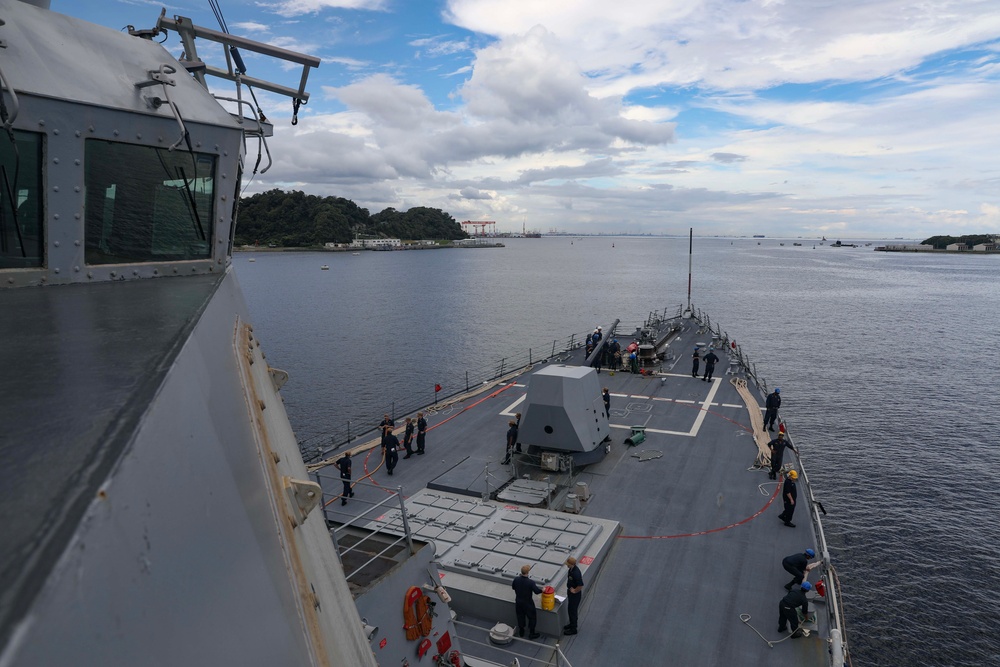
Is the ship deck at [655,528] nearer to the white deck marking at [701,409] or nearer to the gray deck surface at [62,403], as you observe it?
the white deck marking at [701,409]

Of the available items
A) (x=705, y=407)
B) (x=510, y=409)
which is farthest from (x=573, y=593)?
(x=705, y=407)

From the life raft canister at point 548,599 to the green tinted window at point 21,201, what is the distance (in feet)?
24.8

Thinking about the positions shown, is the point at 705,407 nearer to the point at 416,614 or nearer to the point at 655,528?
the point at 655,528

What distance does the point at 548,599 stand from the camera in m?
9.39

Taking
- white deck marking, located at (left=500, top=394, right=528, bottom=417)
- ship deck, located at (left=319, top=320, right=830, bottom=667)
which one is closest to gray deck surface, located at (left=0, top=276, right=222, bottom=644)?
ship deck, located at (left=319, top=320, right=830, bottom=667)

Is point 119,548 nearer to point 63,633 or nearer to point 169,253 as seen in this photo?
point 63,633

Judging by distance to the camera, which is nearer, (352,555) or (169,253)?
(169,253)

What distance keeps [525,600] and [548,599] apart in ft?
1.15

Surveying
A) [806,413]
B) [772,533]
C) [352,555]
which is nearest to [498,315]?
[806,413]

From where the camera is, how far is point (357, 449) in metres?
17.4

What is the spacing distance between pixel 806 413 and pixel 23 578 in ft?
113

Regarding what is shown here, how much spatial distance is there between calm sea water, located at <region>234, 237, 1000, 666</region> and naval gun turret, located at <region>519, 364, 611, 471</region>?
26.5ft

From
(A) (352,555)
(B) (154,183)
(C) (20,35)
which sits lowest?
(A) (352,555)

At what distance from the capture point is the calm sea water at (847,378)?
57.0ft
